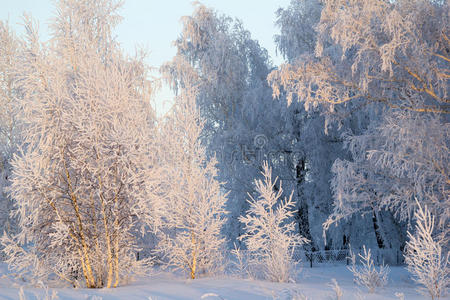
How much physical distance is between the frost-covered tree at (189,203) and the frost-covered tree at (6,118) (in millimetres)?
7775

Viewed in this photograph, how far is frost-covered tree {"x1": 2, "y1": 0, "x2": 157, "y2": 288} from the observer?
7.66 meters

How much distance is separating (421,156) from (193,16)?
1116 centimetres

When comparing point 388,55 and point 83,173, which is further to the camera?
point 388,55

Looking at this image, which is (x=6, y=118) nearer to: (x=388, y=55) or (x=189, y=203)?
(x=189, y=203)

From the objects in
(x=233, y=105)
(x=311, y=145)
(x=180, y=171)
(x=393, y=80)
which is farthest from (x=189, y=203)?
(x=233, y=105)

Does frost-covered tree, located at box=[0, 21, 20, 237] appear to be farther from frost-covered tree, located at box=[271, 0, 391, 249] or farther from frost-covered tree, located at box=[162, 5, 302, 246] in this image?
frost-covered tree, located at box=[271, 0, 391, 249]

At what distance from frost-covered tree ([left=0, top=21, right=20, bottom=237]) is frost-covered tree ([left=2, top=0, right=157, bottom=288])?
735 cm

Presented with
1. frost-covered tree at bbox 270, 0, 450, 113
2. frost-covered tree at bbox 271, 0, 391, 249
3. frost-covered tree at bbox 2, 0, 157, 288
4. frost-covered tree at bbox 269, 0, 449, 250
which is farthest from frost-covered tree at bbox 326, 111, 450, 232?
frost-covered tree at bbox 2, 0, 157, 288

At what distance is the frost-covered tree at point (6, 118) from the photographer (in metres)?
15.1

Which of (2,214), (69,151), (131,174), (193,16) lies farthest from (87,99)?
(193,16)

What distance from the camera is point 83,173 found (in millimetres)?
8125

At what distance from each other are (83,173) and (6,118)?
10.4 m

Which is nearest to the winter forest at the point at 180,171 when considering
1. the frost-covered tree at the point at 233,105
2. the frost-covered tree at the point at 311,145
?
the frost-covered tree at the point at 311,145

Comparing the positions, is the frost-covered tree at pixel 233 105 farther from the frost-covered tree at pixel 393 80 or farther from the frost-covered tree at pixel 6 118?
the frost-covered tree at pixel 6 118
